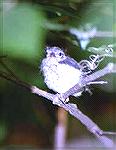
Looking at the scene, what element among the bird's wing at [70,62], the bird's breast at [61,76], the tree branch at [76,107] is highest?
the bird's wing at [70,62]

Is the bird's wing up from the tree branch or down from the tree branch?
up

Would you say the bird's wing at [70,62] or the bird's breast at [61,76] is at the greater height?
the bird's wing at [70,62]

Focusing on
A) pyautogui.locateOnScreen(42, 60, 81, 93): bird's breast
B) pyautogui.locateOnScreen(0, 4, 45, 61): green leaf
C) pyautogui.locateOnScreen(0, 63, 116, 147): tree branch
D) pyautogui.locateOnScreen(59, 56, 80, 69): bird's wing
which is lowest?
pyautogui.locateOnScreen(0, 63, 116, 147): tree branch

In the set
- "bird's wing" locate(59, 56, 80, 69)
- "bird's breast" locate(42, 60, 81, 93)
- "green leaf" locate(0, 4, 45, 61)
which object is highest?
"green leaf" locate(0, 4, 45, 61)

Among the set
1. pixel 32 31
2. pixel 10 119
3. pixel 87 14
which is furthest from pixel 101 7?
pixel 10 119
